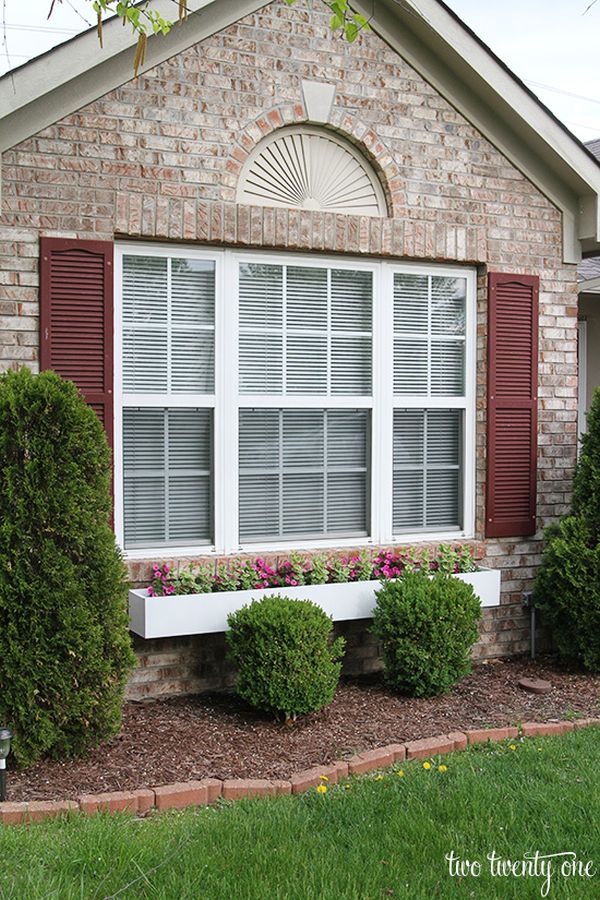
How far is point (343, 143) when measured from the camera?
652cm

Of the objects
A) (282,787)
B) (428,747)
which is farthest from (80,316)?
(428,747)

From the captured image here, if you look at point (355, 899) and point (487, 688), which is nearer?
point (355, 899)

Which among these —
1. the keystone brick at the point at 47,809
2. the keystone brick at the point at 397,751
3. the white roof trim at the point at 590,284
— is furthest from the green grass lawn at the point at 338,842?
the white roof trim at the point at 590,284

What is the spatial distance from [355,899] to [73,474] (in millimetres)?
2373

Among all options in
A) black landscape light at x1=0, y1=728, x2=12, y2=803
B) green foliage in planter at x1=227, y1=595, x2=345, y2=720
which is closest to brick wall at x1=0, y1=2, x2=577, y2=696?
green foliage in planter at x1=227, y1=595, x2=345, y2=720

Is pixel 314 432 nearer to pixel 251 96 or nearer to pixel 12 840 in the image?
pixel 251 96

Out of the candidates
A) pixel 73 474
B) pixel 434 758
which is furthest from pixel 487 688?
→ pixel 73 474

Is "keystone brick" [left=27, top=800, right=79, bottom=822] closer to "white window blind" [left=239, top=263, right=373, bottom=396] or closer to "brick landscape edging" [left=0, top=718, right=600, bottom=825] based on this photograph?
"brick landscape edging" [left=0, top=718, right=600, bottom=825]

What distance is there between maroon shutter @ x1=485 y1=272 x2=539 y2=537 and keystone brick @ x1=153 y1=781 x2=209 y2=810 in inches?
123

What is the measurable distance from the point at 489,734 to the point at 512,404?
8.04 feet

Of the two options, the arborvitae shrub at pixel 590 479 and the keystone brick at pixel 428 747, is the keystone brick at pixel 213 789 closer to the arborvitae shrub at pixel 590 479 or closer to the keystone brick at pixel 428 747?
the keystone brick at pixel 428 747

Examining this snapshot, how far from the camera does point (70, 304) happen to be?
5.68 meters

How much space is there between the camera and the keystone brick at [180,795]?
4.45 metres

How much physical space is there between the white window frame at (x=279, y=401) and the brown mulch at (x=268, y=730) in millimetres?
945
